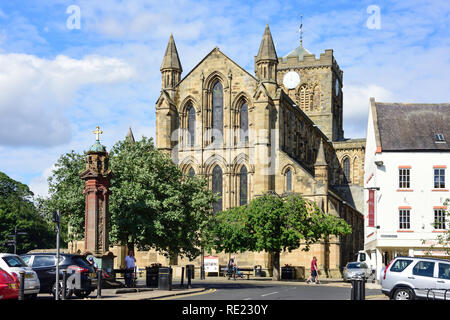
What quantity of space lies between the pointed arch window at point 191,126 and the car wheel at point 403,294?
3739cm

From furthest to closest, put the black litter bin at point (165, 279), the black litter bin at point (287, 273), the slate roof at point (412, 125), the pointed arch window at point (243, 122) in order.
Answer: the pointed arch window at point (243, 122)
the black litter bin at point (287, 273)
the slate roof at point (412, 125)
the black litter bin at point (165, 279)

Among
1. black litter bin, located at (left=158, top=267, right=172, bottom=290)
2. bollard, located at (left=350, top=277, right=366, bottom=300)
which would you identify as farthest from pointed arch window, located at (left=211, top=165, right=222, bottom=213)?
bollard, located at (left=350, top=277, right=366, bottom=300)

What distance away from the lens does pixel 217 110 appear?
186 ft

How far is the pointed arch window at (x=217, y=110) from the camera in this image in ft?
185

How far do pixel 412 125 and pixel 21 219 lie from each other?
173 ft

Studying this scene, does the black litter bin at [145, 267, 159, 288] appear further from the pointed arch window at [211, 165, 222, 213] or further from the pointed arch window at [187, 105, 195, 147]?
the pointed arch window at [187, 105, 195, 147]

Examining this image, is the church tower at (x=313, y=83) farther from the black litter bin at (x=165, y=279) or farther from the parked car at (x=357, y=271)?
the black litter bin at (x=165, y=279)

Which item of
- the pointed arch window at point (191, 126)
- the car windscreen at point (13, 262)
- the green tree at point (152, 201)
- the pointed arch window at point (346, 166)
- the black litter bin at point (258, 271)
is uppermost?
the pointed arch window at point (191, 126)

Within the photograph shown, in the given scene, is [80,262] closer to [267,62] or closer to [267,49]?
[267,62]

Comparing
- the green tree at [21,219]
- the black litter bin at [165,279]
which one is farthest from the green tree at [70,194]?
the green tree at [21,219]

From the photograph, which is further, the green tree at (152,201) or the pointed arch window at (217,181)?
the pointed arch window at (217,181)

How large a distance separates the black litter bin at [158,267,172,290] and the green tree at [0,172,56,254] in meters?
50.3

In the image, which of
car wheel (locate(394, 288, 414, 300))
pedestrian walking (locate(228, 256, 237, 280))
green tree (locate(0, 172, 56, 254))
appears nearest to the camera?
car wheel (locate(394, 288, 414, 300))

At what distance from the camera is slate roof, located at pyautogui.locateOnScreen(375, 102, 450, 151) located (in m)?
43.6
